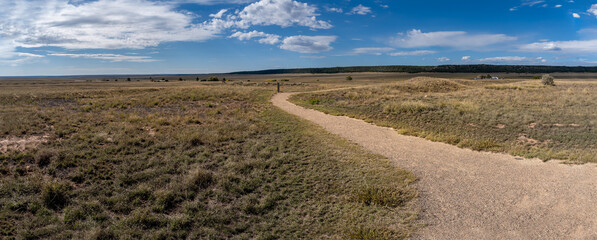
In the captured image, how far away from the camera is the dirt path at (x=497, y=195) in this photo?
5.61 meters

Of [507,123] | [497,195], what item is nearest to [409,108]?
[507,123]

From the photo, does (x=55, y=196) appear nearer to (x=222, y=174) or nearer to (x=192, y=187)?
(x=192, y=187)

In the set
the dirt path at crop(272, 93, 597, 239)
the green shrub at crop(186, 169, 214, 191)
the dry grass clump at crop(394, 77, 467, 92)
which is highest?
the dry grass clump at crop(394, 77, 467, 92)

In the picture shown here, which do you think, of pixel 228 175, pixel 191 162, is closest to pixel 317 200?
pixel 228 175

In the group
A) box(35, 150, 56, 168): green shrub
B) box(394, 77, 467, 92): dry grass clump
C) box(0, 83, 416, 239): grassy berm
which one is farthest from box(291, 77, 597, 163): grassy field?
box(394, 77, 467, 92): dry grass clump

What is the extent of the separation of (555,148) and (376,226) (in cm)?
981

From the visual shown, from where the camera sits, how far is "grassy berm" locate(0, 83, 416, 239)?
599 cm

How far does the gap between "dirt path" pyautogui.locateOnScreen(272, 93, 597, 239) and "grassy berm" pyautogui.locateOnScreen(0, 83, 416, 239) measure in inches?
25.7

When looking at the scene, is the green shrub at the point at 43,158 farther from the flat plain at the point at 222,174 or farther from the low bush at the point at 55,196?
the low bush at the point at 55,196

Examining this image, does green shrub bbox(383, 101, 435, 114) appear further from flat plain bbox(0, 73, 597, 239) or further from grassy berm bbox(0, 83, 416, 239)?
grassy berm bbox(0, 83, 416, 239)

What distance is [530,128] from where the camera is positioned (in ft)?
45.0

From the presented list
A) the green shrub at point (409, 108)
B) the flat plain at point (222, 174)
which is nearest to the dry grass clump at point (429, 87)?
the green shrub at point (409, 108)

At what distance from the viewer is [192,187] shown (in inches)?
309

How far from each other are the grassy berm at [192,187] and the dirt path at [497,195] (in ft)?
2.14
